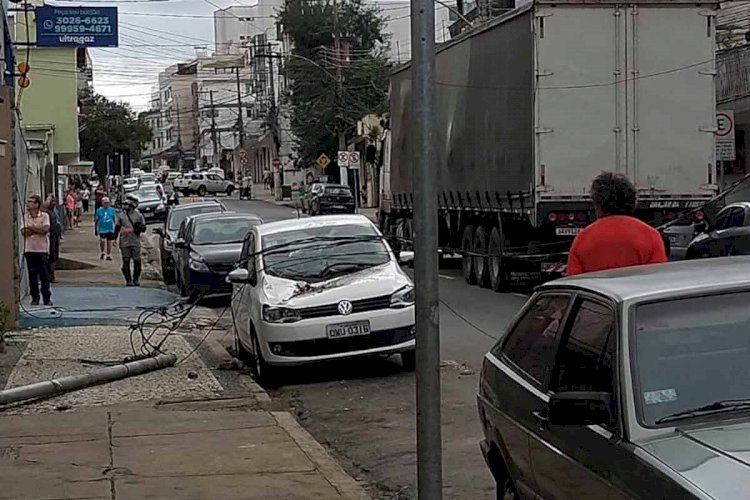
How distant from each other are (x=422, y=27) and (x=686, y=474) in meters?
3.02

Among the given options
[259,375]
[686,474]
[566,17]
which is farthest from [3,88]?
[686,474]

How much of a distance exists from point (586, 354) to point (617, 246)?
2.69 m

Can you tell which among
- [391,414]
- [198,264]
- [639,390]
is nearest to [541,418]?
[639,390]

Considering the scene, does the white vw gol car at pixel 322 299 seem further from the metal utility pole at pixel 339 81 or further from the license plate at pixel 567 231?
the metal utility pole at pixel 339 81

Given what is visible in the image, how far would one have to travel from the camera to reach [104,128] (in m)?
76.8

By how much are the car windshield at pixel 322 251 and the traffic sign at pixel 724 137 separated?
39.8 ft

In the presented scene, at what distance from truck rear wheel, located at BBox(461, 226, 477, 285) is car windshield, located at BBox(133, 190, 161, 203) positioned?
3082 centimetres

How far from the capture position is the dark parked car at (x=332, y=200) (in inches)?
1975

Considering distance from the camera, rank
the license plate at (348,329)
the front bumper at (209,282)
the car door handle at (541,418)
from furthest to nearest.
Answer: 1. the front bumper at (209,282)
2. the license plate at (348,329)
3. the car door handle at (541,418)

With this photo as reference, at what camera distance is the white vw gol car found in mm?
12297

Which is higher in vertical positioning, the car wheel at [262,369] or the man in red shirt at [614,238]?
the man in red shirt at [614,238]

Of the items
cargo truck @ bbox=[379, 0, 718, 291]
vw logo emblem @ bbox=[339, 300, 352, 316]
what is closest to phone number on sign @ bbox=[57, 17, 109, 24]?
cargo truck @ bbox=[379, 0, 718, 291]

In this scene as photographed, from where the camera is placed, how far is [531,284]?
21.4 metres

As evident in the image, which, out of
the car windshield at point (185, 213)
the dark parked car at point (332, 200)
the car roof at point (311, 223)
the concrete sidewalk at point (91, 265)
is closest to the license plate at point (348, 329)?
the car roof at point (311, 223)
